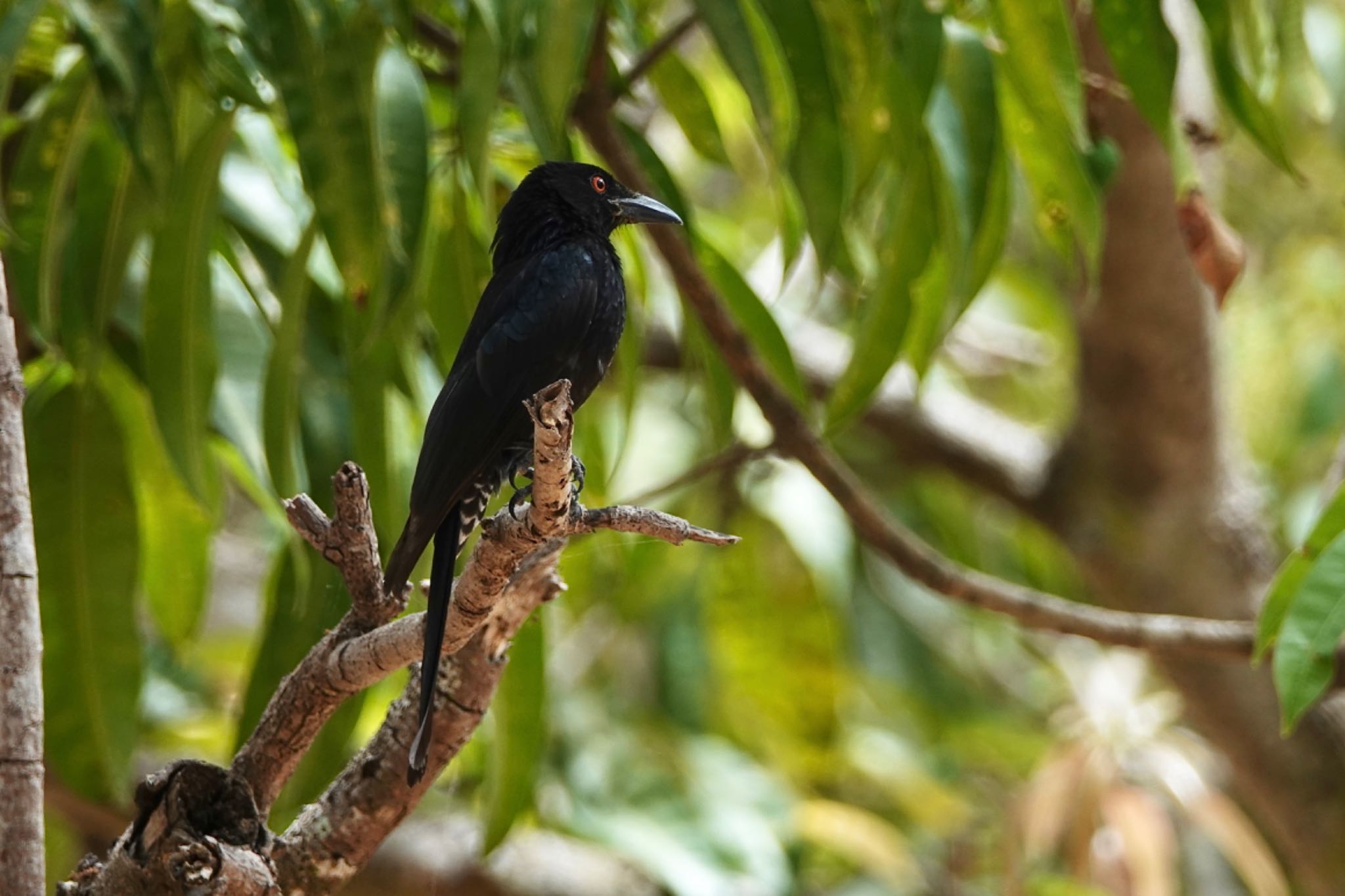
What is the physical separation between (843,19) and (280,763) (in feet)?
4.40

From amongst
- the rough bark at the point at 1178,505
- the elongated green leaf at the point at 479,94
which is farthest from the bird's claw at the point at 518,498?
the rough bark at the point at 1178,505

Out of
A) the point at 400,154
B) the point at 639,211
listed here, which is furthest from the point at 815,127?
the point at 400,154

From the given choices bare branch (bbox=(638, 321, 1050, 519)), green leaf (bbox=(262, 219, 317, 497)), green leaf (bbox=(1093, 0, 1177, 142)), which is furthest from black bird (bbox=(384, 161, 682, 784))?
bare branch (bbox=(638, 321, 1050, 519))

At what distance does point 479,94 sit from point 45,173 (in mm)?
820

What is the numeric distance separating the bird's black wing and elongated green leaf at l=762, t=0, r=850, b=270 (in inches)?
20.4

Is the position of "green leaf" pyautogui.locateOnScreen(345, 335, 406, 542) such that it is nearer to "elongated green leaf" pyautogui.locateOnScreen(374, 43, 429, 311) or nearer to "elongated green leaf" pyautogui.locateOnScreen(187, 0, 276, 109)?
"elongated green leaf" pyautogui.locateOnScreen(374, 43, 429, 311)

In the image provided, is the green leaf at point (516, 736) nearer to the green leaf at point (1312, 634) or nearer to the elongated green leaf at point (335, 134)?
the elongated green leaf at point (335, 134)

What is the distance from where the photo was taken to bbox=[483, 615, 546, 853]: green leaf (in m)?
2.26

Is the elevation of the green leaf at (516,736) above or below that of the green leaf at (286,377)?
below

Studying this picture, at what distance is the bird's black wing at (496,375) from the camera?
1.44 meters

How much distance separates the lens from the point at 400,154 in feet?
6.60

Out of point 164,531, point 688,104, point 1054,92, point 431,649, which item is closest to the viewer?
point 431,649

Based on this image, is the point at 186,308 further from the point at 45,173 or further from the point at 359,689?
the point at 359,689

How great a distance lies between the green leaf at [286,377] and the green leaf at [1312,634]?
4.29 ft
